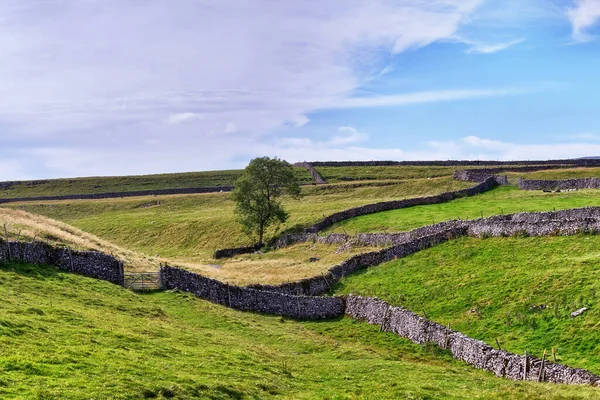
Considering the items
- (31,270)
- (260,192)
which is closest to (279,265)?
(260,192)

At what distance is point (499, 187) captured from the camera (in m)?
85.2

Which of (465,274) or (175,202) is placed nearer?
(465,274)

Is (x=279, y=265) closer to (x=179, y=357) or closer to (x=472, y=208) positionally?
(x=472, y=208)

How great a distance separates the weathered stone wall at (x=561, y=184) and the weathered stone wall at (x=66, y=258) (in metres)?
58.0

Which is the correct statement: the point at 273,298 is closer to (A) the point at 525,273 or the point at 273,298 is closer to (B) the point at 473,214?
(A) the point at 525,273

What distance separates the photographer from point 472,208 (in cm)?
6806

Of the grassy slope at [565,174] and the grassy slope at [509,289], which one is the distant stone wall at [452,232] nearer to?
the grassy slope at [509,289]

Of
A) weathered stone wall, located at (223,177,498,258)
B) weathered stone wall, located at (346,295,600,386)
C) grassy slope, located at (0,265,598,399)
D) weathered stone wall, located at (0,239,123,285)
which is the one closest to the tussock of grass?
weathered stone wall, located at (223,177,498,258)

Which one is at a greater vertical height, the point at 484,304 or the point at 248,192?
the point at 248,192

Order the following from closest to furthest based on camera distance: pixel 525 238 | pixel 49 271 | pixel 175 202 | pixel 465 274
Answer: pixel 49 271 → pixel 465 274 → pixel 525 238 → pixel 175 202

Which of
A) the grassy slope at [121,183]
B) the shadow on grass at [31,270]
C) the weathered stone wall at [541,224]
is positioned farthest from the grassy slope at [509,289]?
the grassy slope at [121,183]

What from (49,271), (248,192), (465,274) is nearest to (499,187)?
(248,192)

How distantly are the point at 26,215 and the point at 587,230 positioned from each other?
160ft

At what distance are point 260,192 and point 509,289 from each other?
49562mm
